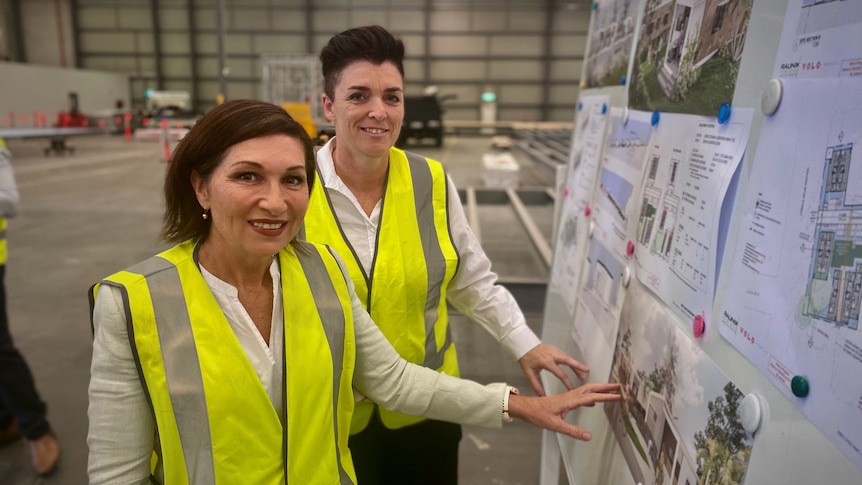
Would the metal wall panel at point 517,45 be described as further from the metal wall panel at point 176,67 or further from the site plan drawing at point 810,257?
the site plan drawing at point 810,257

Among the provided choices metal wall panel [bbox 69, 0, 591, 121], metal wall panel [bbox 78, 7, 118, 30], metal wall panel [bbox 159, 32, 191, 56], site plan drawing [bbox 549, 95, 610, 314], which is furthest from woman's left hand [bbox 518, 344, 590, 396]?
metal wall panel [bbox 78, 7, 118, 30]

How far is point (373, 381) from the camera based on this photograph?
124cm

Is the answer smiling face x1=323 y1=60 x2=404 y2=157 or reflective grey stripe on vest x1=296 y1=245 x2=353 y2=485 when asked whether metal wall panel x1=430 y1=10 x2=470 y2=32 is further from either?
reflective grey stripe on vest x1=296 y1=245 x2=353 y2=485

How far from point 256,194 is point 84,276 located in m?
4.74

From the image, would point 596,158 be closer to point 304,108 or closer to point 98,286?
point 98,286

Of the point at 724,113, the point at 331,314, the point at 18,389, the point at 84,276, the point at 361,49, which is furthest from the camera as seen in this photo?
the point at 84,276

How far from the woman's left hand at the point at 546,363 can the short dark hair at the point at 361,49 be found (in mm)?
798

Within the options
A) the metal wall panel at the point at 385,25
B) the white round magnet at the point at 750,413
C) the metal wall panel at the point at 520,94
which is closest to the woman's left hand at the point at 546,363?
the white round magnet at the point at 750,413

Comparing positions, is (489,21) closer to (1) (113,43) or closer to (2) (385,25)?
(2) (385,25)

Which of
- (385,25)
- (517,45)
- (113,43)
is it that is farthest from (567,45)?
(113,43)

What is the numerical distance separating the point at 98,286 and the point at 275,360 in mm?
315

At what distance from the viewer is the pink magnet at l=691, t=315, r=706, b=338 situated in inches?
35.1

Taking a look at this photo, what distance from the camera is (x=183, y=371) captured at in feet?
3.04

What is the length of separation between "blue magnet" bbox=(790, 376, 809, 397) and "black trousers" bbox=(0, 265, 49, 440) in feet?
8.97
